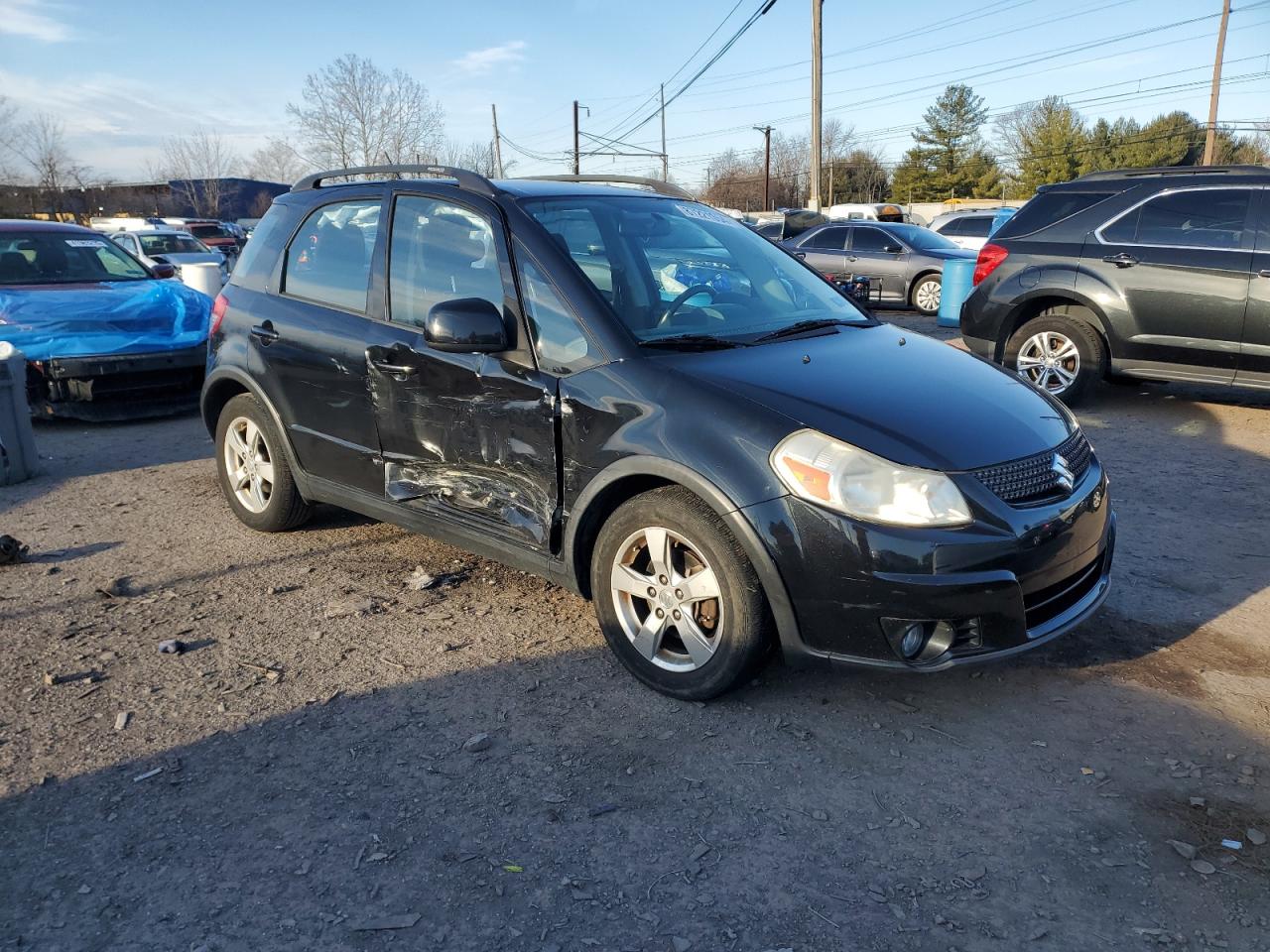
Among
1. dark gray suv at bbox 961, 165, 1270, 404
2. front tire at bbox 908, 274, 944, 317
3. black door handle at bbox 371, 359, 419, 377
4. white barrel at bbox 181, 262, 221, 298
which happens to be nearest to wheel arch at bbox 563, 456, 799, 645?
black door handle at bbox 371, 359, 419, 377

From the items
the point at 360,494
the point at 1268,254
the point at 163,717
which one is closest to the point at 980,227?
the point at 1268,254

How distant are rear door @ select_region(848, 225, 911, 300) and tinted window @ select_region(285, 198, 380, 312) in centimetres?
1219

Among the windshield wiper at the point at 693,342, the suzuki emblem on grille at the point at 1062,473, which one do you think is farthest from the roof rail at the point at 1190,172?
the windshield wiper at the point at 693,342

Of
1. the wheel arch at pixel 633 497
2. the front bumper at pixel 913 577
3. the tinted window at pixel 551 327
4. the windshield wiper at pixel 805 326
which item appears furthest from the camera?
the windshield wiper at pixel 805 326

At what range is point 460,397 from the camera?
383 centimetres

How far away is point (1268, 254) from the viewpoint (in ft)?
22.7

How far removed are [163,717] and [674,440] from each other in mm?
2028

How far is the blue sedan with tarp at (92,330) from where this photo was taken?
770 centimetres

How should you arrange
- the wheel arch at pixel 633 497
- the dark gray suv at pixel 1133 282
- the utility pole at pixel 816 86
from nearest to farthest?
the wheel arch at pixel 633 497, the dark gray suv at pixel 1133 282, the utility pole at pixel 816 86

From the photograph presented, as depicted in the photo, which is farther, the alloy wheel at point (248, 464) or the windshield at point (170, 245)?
the windshield at point (170, 245)

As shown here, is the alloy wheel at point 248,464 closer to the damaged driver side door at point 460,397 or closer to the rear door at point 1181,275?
the damaged driver side door at point 460,397

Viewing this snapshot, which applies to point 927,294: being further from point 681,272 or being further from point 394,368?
point 394,368

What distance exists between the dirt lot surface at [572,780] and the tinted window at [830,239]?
41.3 feet

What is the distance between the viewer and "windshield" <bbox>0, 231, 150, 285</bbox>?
27.8 ft
